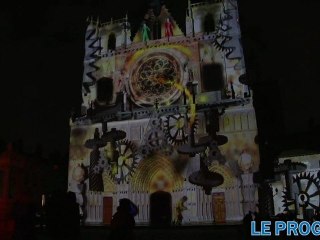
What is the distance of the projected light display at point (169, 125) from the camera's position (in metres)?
22.0

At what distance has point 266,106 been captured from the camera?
121 ft

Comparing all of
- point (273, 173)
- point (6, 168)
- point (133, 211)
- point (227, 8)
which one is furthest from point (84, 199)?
point (133, 211)

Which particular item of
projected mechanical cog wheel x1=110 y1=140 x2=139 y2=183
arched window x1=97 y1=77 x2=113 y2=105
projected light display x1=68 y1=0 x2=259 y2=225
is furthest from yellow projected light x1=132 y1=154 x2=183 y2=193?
arched window x1=97 y1=77 x2=113 y2=105

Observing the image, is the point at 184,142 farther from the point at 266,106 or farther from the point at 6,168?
the point at 266,106

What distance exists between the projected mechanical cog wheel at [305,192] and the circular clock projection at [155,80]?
9591 mm

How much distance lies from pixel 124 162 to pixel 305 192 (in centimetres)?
1179

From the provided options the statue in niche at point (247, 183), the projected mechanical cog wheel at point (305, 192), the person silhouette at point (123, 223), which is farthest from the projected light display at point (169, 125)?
the person silhouette at point (123, 223)

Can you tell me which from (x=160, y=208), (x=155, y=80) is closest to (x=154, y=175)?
(x=160, y=208)

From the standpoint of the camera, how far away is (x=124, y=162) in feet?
79.2

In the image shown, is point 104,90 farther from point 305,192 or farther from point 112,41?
point 305,192

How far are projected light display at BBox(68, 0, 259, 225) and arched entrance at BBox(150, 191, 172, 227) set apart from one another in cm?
7

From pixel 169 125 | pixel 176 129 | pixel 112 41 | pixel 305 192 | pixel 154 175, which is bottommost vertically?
pixel 305 192

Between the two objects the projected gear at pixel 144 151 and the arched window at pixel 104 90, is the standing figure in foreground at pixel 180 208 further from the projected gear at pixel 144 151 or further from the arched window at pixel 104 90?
the arched window at pixel 104 90

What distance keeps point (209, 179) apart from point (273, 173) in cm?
465
